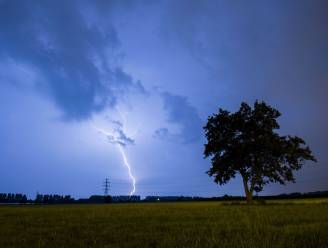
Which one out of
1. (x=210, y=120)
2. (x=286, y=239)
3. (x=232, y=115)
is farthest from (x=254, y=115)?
(x=286, y=239)

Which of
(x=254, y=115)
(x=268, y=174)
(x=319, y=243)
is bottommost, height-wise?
(x=319, y=243)

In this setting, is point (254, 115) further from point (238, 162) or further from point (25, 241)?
point (25, 241)

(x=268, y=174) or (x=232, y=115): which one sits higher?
(x=232, y=115)

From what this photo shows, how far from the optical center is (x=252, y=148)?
52.2 metres

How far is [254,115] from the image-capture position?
181 feet

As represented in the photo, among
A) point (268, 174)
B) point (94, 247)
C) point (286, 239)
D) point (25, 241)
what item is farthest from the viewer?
point (268, 174)

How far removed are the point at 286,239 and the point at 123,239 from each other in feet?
15.5

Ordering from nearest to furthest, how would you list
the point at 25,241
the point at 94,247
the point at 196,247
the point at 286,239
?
the point at 196,247 < the point at 94,247 < the point at 286,239 < the point at 25,241

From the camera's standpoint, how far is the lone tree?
52219 millimetres

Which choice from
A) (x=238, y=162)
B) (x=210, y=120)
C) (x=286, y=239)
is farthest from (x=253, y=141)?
(x=286, y=239)

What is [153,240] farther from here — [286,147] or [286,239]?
[286,147]

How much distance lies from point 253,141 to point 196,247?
46.0 m

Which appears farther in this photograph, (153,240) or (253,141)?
(253,141)

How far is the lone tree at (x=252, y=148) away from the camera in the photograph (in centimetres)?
5222
